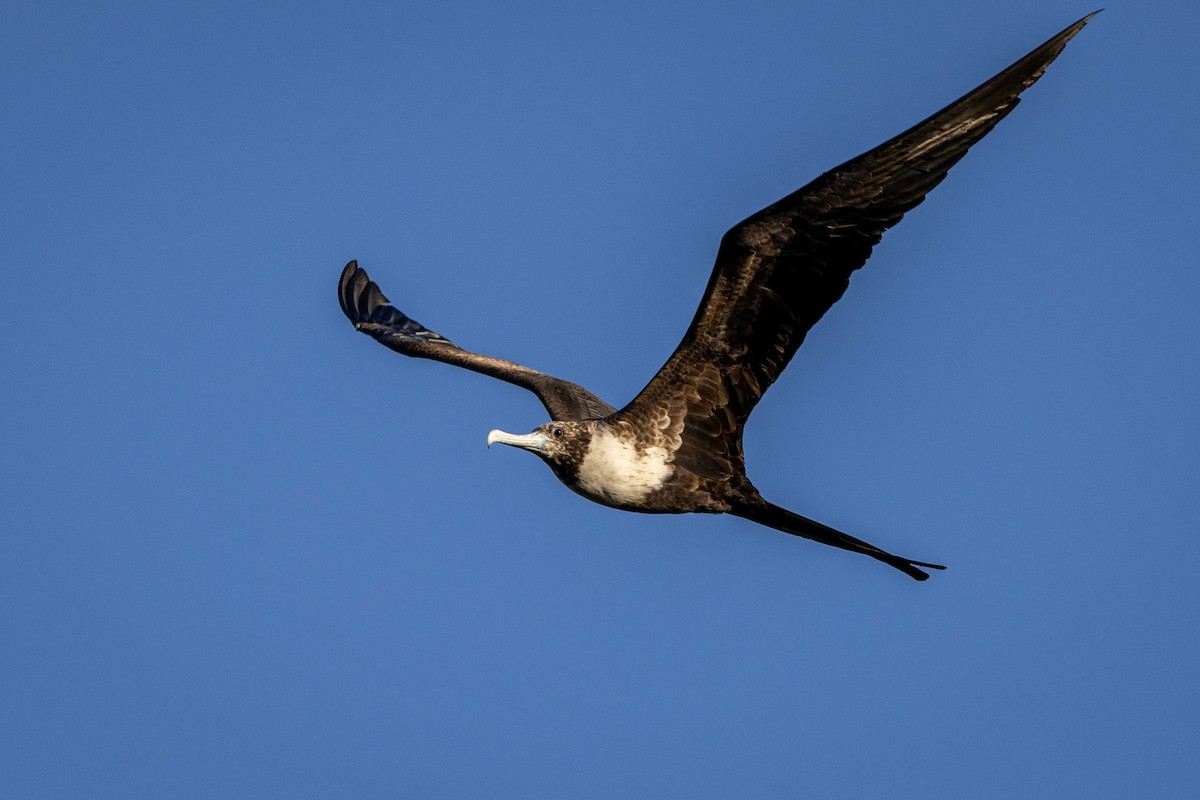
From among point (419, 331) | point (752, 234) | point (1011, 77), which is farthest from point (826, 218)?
point (419, 331)

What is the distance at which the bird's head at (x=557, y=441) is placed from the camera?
9492mm

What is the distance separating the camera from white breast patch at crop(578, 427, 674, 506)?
9430 millimetres

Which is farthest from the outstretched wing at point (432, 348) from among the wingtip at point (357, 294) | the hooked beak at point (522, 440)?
the hooked beak at point (522, 440)

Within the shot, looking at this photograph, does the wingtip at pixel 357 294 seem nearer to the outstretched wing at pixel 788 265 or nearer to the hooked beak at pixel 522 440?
the hooked beak at pixel 522 440

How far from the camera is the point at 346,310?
13359 millimetres

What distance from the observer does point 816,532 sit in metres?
9.28

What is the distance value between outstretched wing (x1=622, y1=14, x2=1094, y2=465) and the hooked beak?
0.52m

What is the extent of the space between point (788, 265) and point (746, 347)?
0.61 meters

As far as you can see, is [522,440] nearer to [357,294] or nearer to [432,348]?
[432,348]

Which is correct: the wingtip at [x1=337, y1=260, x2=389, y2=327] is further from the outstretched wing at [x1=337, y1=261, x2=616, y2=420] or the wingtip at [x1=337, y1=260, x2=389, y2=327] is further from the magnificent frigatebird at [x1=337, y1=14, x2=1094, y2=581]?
the magnificent frigatebird at [x1=337, y1=14, x2=1094, y2=581]

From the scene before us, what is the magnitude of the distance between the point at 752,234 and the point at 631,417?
1.40 metres

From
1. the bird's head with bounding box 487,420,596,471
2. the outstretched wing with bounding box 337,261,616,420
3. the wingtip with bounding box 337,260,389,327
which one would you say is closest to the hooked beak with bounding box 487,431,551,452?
the bird's head with bounding box 487,420,596,471

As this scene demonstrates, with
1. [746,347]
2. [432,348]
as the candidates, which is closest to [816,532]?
[746,347]

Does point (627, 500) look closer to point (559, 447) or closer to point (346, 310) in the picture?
point (559, 447)
